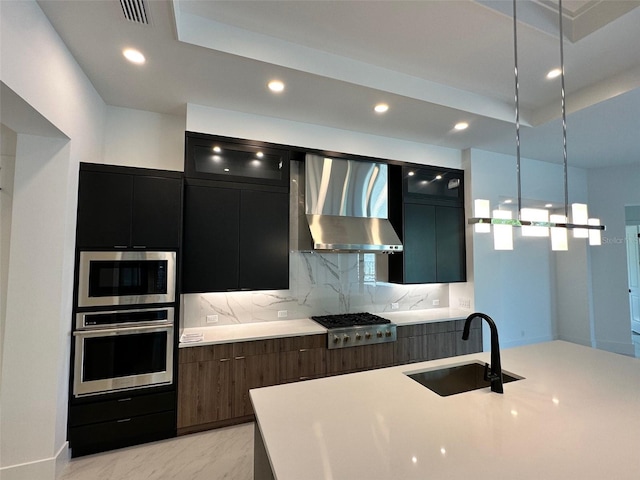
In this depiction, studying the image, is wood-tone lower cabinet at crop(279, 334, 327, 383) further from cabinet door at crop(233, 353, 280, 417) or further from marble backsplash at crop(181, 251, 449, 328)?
marble backsplash at crop(181, 251, 449, 328)

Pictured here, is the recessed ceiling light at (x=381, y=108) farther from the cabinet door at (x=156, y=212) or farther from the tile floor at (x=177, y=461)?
the tile floor at (x=177, y=461)

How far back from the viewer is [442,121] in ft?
10.6

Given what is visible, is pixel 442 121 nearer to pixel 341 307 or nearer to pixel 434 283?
pixel 434 283

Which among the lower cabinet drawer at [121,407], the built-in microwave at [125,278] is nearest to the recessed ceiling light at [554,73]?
the built-in microwave at [125,278]

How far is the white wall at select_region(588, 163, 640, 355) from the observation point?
4.74 m

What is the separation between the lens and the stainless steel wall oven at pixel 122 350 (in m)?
2.28

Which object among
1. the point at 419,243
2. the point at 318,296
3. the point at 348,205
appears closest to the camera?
the point at 348,205

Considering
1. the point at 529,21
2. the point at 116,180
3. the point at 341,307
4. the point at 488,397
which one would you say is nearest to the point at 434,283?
the point at 341,307

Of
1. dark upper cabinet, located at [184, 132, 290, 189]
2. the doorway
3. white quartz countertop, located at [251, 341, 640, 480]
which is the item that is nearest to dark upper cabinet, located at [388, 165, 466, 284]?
dark upper cabinet, located at [184, 132, 290, 189]

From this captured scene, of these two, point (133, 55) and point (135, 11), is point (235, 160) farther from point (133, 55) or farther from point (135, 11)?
point (135, 11)

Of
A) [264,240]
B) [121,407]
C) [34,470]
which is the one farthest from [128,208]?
[34,470]

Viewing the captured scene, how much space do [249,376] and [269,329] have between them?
471 millimetres

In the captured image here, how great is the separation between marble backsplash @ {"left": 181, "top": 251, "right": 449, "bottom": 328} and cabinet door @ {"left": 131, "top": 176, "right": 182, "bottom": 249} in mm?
745

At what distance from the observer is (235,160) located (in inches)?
119
